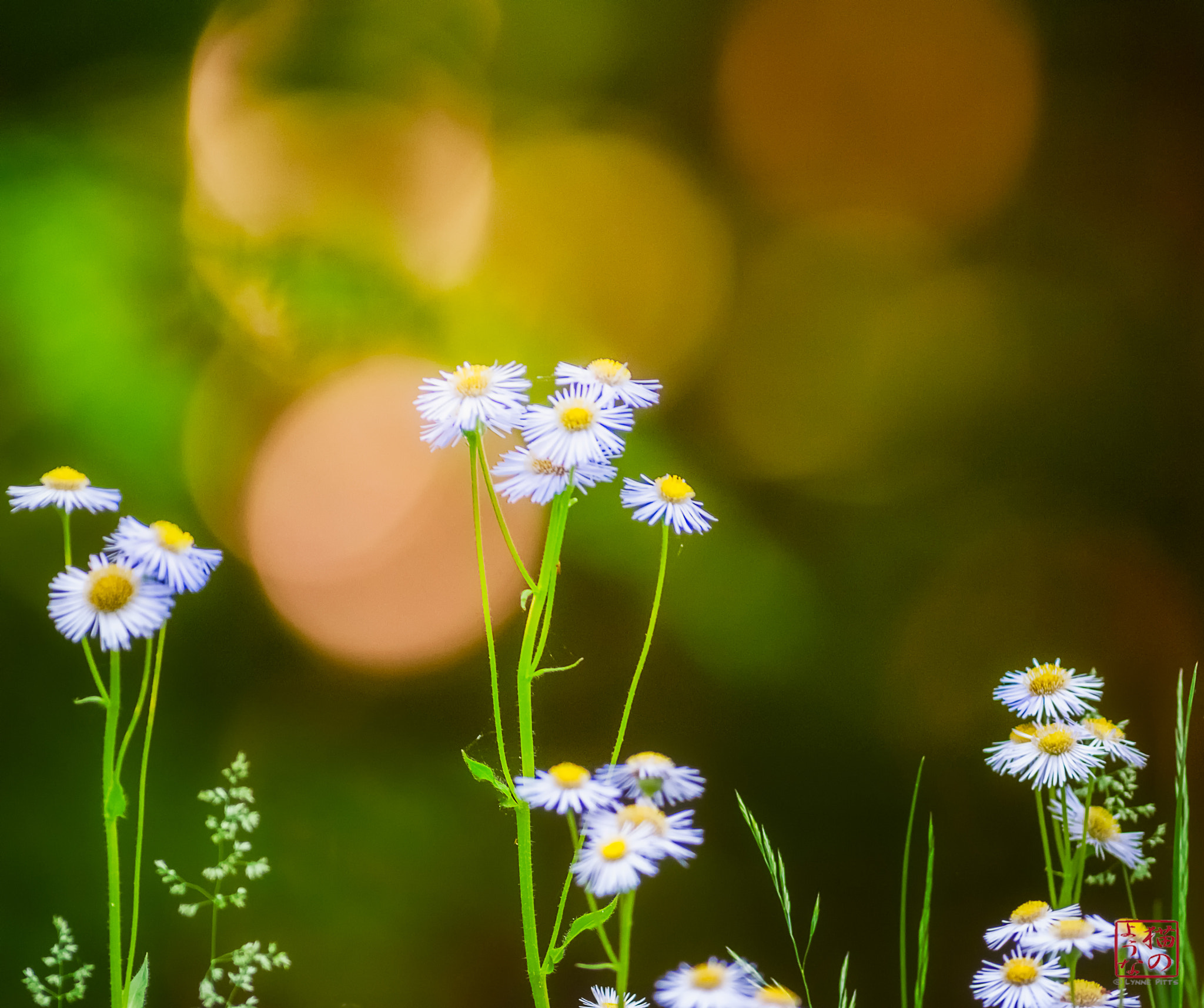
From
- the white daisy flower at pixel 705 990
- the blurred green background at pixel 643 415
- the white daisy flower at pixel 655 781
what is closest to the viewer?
the white daisy flower at pixel 705 990

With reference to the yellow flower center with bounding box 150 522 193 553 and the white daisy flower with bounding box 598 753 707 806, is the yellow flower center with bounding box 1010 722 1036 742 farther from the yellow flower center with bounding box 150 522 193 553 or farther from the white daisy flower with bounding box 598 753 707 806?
the yellow flower center with bounding box 150 522 193 553

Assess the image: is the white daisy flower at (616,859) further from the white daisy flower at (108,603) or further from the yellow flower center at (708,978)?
the white daisy flower at (108,603)

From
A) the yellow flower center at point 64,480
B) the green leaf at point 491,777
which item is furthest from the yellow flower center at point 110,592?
the green leaf at point 491,777

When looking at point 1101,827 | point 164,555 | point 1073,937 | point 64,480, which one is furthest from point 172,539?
point 1101,827

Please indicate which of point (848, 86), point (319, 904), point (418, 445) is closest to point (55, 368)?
point (418, 445)

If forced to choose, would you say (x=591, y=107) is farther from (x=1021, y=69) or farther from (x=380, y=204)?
(x=1021, y=69)

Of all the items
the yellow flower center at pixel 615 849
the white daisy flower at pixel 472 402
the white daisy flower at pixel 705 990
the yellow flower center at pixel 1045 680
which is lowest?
the white daisy flower at pixel 705 990
